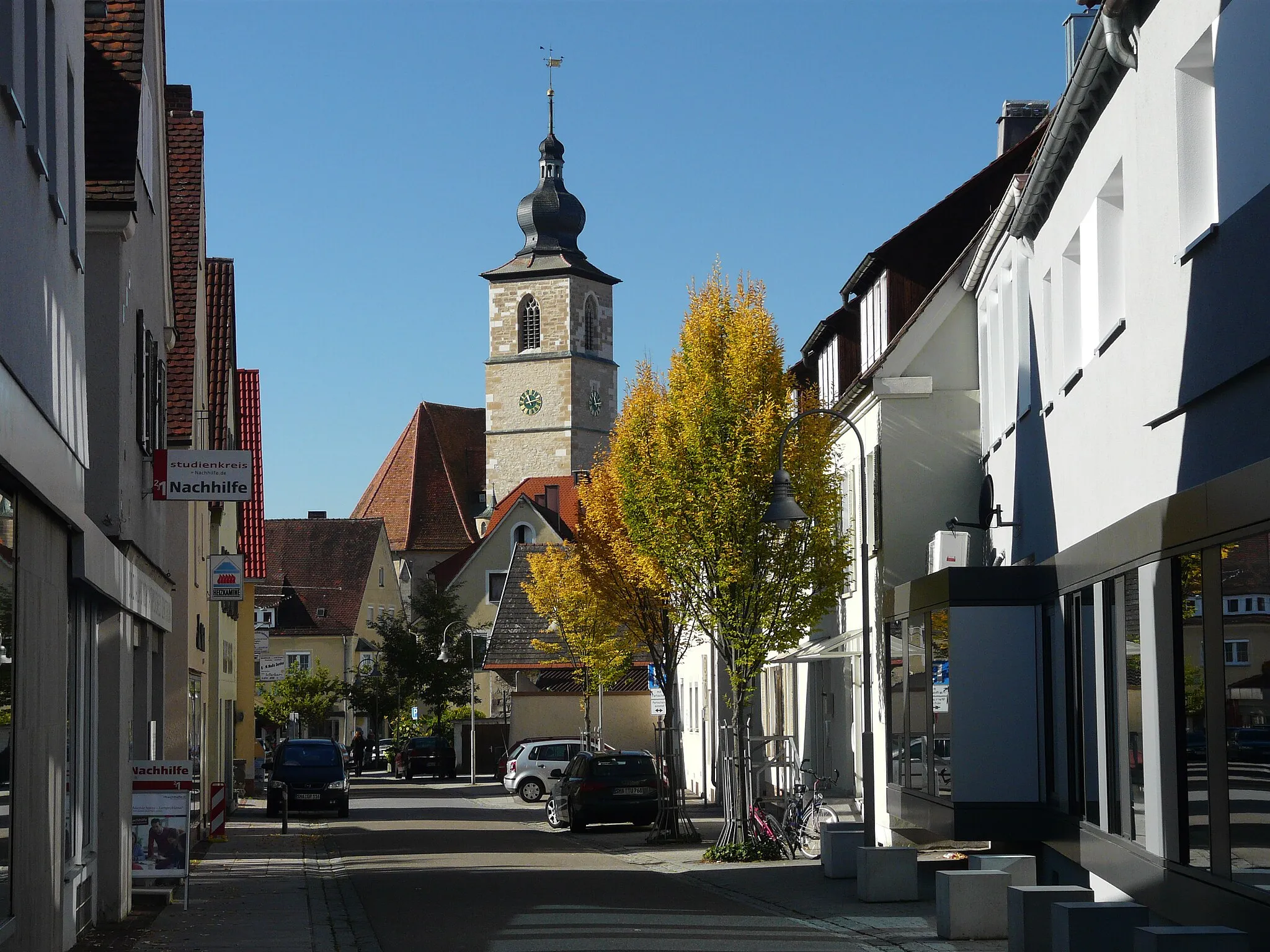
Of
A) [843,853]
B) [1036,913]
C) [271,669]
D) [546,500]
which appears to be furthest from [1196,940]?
[546,500]

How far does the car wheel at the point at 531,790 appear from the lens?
46.8m

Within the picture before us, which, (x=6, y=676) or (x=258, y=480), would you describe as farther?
(x=258, y=480)

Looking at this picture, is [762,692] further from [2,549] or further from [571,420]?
[571,420]

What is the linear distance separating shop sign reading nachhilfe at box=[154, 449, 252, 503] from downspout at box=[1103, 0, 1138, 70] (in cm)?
962

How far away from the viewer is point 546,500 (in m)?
102

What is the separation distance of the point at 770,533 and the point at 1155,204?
12623 mm

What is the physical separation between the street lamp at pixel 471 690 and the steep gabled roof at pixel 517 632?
3.14 feet

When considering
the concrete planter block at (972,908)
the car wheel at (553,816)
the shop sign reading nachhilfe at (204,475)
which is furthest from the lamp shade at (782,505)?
the car wheel at (553,816)

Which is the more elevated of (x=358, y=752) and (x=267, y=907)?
(x=267, y=907)

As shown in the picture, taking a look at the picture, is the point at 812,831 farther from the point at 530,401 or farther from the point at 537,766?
the point at 530,401

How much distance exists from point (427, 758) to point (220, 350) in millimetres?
35127

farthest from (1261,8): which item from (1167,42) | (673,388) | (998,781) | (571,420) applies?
(571,420)

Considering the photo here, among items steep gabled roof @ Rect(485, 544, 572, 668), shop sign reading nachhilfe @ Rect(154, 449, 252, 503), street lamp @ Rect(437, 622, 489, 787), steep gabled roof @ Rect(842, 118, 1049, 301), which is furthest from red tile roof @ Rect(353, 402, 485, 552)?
shop sign reading nachhilfe @ Rect(154, 449, 252, 503)

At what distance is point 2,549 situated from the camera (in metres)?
9.35
